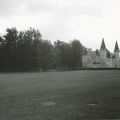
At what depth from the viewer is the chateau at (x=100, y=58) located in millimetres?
126475

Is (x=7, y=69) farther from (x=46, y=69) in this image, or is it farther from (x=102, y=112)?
(x=102, y=112)

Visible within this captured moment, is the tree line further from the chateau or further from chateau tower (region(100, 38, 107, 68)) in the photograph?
chateau tower (region(100, 38, 107, 68))

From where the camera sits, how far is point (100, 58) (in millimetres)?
128500

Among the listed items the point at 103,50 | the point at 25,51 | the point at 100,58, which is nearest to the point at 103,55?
the point at 100,58

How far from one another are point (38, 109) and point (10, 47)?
73697 millimetres

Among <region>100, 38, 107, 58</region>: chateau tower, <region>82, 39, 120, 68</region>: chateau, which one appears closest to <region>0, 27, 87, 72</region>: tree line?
<region>82, 39, 120, 68</region>: chateau

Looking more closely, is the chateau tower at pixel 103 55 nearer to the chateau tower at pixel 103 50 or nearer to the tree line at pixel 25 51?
the chateau tower at pixel 103 50

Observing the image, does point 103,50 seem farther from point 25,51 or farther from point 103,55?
point 25,51

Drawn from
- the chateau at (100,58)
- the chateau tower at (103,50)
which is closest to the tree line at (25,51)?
the chateau at (100,58)

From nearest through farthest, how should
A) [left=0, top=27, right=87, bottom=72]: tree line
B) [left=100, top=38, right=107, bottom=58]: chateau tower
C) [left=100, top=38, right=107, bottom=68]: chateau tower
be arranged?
[left=0, top=27, right=87, bottom=72]: tree line < [left=100, top=38, right=107, bottom=58]: chateau tower < [left=100, top=38, right=107, bottom=68]: chateau tower

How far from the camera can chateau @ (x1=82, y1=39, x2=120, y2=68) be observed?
415ft

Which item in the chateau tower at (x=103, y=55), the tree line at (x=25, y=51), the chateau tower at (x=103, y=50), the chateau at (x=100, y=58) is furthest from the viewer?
the chateau at (x=100, y=58)

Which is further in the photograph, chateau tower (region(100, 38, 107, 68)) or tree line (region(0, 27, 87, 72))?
chateau tower (region(100, 38, 107, 68))

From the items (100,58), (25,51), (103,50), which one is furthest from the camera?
(100,58)
